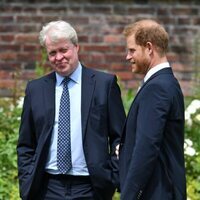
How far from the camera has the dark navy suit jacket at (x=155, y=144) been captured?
3803 millimetres

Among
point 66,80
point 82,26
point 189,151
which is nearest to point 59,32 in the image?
point 66,80

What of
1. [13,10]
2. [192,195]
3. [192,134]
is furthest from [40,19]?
[192,195]

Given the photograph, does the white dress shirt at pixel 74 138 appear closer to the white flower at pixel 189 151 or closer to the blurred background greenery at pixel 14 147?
the blurred background greenery at pixel 14 147

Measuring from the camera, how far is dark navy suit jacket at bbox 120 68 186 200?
12.5 feet

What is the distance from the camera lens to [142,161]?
3.80 metres

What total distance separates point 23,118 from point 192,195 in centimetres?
188

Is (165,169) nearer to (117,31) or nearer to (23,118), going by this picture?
(23,118)

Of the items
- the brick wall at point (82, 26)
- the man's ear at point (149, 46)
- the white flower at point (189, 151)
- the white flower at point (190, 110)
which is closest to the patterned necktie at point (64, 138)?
the man's ear at point (149, 46)

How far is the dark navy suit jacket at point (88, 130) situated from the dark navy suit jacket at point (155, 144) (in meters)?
0.41

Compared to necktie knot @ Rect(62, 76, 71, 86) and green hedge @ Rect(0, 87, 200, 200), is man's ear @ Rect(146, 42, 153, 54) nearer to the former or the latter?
necktie knot @ Rect(62, 76, 71, 86)

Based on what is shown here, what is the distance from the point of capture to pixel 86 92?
14.7ft

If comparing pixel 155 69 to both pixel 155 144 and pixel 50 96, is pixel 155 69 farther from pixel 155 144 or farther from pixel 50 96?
pixel 50 96

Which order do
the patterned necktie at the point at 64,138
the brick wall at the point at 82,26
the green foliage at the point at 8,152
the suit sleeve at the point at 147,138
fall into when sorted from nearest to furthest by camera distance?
1. the suit sleeve at the point at 147,138
2. the patterned necktie at the point at 64,138
3. the green foliage at the point at 8,152
4. the brick wall at the point at 82,26

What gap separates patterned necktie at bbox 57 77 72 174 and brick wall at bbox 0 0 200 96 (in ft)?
11.1
